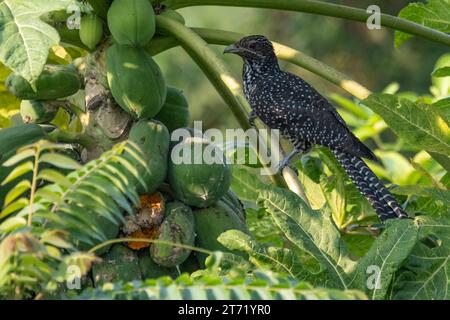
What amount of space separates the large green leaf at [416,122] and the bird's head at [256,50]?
6.47ft

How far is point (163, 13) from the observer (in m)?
2.87

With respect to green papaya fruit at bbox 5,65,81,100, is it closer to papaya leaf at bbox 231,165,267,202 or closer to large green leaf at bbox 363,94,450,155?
papaya leaf at bbox 231,165,267,202

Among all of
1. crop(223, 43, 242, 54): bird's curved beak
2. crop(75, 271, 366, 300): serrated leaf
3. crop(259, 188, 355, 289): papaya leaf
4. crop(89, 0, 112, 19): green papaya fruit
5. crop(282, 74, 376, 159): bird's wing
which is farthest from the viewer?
crop(282, 74, 376, 159): bird's wing

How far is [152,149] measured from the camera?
2.54 meters

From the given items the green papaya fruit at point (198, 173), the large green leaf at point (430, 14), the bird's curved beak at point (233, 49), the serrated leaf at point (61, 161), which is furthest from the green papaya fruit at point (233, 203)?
the bird's curved beak at point (233, 49)

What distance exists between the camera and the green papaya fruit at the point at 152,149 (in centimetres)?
249

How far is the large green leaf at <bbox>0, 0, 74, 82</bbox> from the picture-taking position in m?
2.24

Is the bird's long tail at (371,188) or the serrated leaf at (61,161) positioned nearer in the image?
the serrated leaf at (61,161)

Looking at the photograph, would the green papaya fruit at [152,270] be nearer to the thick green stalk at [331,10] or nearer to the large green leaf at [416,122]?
the large green leaf at [416,122]

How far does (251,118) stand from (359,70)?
15322 millimetres

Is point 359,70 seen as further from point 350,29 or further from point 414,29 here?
point 414,29

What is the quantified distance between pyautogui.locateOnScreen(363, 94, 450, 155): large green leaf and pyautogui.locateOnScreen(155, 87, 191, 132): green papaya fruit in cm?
62

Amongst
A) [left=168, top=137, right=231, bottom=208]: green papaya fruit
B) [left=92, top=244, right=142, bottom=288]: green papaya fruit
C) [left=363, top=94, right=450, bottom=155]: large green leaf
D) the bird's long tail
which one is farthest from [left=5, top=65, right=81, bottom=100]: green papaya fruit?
the bird's long tail
